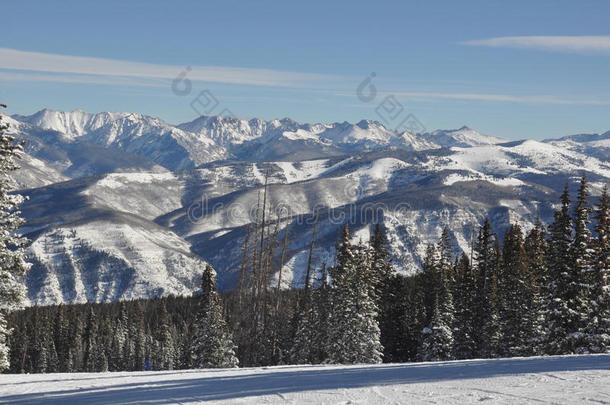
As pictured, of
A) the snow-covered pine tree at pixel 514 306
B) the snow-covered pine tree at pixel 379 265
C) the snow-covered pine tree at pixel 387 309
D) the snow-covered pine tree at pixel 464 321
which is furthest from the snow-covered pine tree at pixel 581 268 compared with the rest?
the snow-covered pine tree at pixel 387 309

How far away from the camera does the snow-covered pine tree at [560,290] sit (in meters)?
36.8

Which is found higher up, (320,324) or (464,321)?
(464,321)

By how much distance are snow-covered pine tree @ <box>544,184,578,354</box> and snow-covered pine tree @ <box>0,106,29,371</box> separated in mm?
30986

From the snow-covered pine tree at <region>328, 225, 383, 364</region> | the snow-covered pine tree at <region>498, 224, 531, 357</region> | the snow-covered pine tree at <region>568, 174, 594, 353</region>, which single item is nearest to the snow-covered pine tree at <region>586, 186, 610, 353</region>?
the snow-covered pine tree at <region>568, 174, 594, 353</region>

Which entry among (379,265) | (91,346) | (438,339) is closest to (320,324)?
(379,265)

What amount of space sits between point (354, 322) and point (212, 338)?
12672 millimetres

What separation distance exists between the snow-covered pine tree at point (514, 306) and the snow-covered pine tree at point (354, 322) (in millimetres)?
11568

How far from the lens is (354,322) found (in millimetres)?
41844

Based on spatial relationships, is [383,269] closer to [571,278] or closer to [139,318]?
[571,278]

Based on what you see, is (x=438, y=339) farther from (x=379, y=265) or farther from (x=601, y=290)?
(x=601, y=290)

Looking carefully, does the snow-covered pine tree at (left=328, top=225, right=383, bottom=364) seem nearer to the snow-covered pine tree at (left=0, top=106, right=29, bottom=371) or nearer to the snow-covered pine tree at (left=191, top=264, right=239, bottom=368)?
the snow-covered pine tree at (left=191, top=264, right=239, bottom=368)

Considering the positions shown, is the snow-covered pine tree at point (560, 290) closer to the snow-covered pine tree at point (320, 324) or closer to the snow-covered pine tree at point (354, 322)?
the snow-covered pine tree at point (354, 322)

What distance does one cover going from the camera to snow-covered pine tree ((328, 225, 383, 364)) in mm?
41312

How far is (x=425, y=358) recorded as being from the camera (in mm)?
50094
